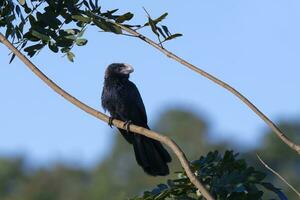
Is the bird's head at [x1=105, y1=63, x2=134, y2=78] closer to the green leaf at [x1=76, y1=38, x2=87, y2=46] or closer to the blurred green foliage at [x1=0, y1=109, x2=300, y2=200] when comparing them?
the green leaf at [x1=76, y1=38, x2=87, y2=46]

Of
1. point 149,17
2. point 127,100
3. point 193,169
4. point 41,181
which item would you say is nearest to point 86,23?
point 149,17

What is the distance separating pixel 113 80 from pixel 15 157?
64518 millimetres

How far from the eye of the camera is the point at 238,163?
21.3 ft

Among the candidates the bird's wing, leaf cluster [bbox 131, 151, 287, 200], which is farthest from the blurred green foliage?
leaf cluster [bbox 131, 151, 287, 200]

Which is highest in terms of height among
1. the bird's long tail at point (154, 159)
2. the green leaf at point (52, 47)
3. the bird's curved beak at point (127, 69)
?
the bird's curved beak at point (127, 69)

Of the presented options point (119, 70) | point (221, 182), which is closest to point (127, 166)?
point (119, 70)

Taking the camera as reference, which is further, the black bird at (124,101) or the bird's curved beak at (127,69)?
the bird's curved beak at (127,69)

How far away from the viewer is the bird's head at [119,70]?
1047 cm

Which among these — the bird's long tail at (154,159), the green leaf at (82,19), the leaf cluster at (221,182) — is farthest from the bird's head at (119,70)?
the leaf cluster at (221,182)

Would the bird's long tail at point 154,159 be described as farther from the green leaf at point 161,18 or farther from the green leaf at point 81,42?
the green leaf at point 161,18

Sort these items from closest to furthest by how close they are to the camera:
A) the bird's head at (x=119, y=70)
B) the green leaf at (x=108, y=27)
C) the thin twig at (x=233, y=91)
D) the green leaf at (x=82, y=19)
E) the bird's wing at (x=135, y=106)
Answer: the thin twig at (x=233, y=91), the green leaf at (x=108, y=27), the green leaf at (x=82, y=19), the bird's wing at (x=135, y=106), the bird's head at (x=119, y=70)

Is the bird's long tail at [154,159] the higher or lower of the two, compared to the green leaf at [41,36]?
lower

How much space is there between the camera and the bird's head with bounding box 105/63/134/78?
1047cm

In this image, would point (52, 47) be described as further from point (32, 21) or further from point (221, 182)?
point (221, 182)
